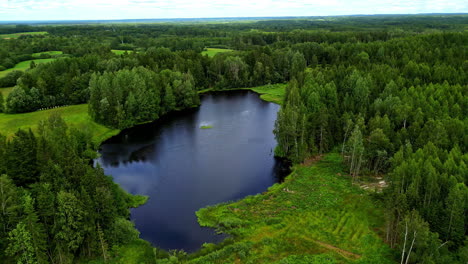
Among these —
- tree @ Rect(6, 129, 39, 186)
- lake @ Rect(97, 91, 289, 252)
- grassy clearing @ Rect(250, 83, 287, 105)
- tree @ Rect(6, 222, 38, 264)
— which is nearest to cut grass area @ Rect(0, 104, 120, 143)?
lake @ Rect(97, 91, 289, 252)

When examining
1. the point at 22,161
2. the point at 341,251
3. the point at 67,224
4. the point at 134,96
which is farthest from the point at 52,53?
the point at 341,251

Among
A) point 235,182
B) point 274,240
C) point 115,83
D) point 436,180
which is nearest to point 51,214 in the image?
point 274,240

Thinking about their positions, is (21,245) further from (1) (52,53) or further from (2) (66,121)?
(1) (52,53)

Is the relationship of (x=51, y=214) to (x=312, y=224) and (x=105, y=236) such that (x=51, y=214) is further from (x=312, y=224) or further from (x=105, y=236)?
(x=312, y=224)

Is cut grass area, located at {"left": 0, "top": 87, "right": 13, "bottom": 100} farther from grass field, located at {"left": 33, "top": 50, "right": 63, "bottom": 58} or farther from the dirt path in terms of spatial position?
the dirt path

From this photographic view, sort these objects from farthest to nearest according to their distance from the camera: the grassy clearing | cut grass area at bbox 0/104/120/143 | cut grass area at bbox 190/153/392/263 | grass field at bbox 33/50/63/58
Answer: grass field at bbox 33/50/63/58 → the grassy clearing → cut grass area at bbox 0/104/120/143 → cut grass area at bbox 190/153/392/263
